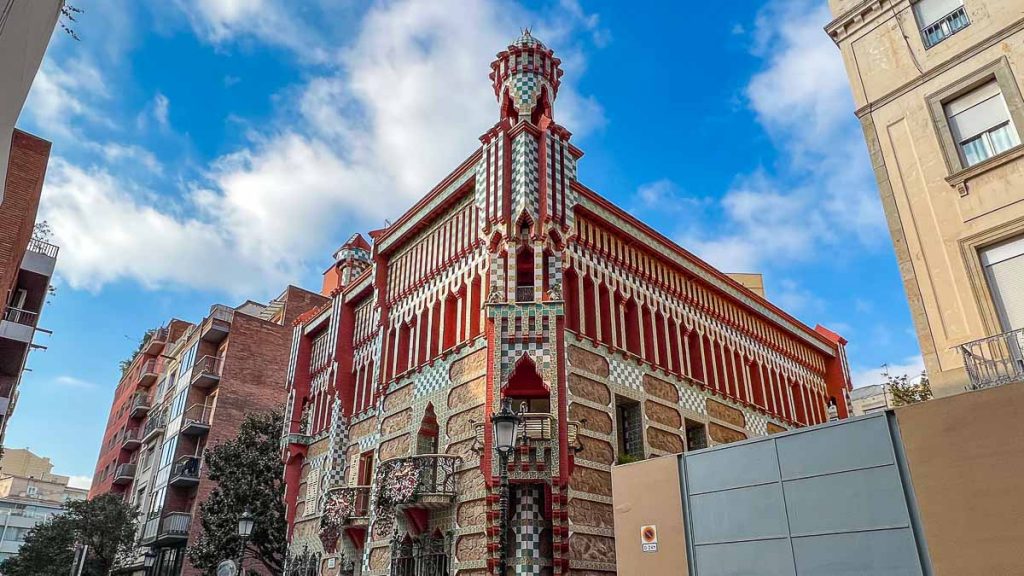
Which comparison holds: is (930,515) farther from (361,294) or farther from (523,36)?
(361,294)

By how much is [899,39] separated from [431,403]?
1302cm

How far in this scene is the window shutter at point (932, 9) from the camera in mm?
11156

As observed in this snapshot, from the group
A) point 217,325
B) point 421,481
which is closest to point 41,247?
point 217,325

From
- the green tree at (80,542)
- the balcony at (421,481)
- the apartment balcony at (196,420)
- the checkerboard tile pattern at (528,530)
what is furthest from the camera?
the apartment balcony at (196,420)

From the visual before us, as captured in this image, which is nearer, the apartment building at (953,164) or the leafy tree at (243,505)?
the apartment building at (953,164)

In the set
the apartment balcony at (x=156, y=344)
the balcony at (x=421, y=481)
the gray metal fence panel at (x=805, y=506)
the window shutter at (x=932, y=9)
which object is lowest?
the gray metal fence panel at (x=805, y=506)

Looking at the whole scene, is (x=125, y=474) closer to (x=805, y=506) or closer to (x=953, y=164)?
(x=805, y=506)

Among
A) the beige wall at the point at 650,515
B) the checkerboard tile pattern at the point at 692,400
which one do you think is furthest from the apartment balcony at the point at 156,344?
the beige wall at the point at 650,515

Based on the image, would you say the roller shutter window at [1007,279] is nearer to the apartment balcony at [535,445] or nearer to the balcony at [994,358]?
the balcony at [994,358]

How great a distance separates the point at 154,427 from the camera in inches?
1571

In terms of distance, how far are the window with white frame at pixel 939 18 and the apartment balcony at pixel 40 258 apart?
2881cm

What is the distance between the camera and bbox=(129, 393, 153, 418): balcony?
44.2 meters

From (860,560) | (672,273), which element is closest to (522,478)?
(860,560)

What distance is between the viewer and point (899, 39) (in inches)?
457
